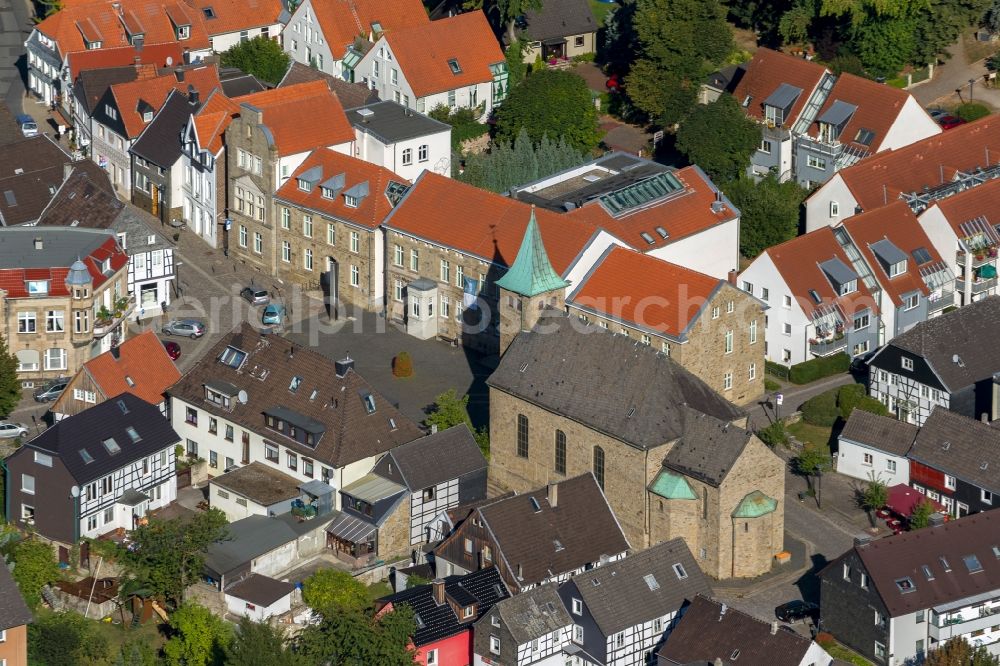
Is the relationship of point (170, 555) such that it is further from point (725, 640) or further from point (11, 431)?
point (725, 640)

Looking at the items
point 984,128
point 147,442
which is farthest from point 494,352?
point 984,128

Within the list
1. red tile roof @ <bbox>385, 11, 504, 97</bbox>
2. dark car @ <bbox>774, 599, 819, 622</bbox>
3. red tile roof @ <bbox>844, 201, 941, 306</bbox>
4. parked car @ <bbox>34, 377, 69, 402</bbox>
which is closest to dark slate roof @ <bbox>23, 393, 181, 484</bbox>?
parked car @ <bbox>34, 377, 69, 402</bbox>

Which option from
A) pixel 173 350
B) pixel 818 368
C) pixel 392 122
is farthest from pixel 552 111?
pixel 173 350

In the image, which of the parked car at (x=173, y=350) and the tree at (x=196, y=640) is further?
the parked car at (x=173, y=350)

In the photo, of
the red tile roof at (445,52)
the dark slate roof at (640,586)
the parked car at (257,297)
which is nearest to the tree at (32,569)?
the dark slate roof at (640,586)

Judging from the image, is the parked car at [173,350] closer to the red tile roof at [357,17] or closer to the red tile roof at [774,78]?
the red tile roof at [357,17]

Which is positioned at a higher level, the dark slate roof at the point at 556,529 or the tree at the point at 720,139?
the tree at the point at 720,139
